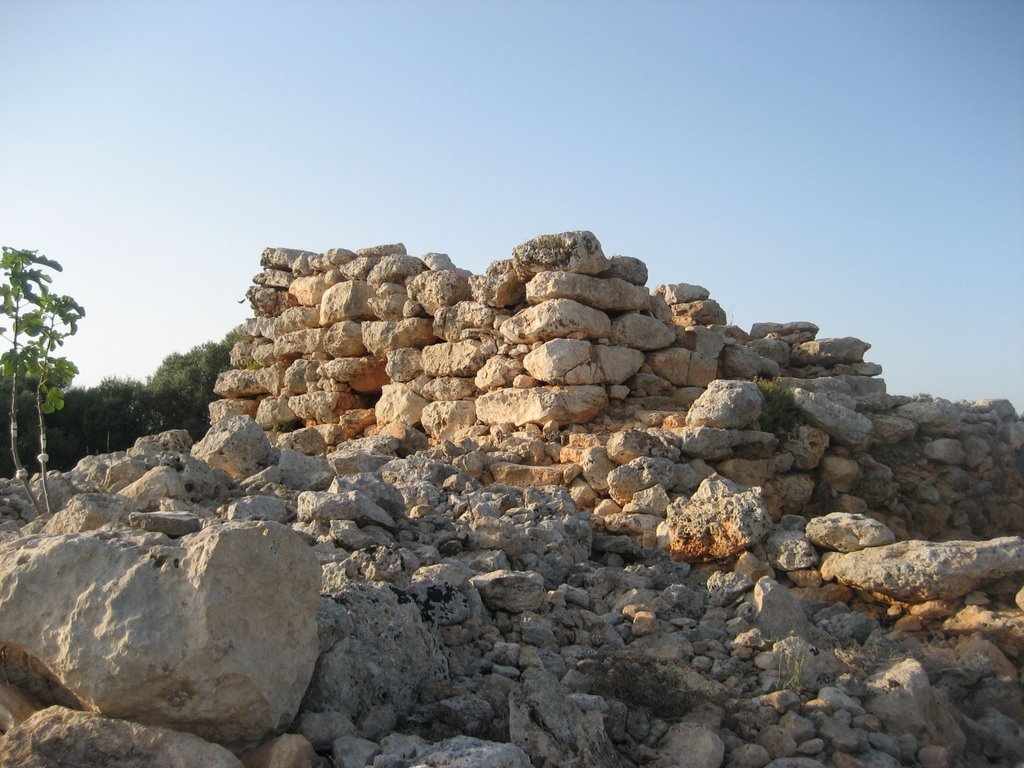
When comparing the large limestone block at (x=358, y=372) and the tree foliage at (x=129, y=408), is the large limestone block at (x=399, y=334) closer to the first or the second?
the large limestone block at (x=358, y=372)

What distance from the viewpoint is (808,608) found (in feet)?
17.4

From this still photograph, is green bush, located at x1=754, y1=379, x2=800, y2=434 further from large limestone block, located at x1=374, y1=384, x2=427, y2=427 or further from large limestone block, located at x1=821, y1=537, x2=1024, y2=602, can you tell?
large limestone block, located at x1=374, y1=384, x2=427, y2=427

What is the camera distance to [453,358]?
400 inches

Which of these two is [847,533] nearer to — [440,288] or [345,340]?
[440,288]

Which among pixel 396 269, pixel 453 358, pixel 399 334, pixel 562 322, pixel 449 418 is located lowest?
pixel 449 418

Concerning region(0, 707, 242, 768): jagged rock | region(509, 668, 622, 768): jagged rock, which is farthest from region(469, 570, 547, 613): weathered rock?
region(0, 707, 242, 768): jagged rock

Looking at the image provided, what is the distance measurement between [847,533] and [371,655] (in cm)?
340

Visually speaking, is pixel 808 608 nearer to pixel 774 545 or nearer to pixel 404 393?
pixel 774 545

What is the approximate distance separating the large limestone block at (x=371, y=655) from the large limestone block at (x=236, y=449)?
3056mm

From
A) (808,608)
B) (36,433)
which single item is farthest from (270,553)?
(36,433)

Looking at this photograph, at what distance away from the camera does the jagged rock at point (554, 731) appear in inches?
120

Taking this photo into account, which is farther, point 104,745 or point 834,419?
point 834,419

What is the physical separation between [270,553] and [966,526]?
761 cm

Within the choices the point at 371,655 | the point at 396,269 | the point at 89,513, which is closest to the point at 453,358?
the point at 396,269
